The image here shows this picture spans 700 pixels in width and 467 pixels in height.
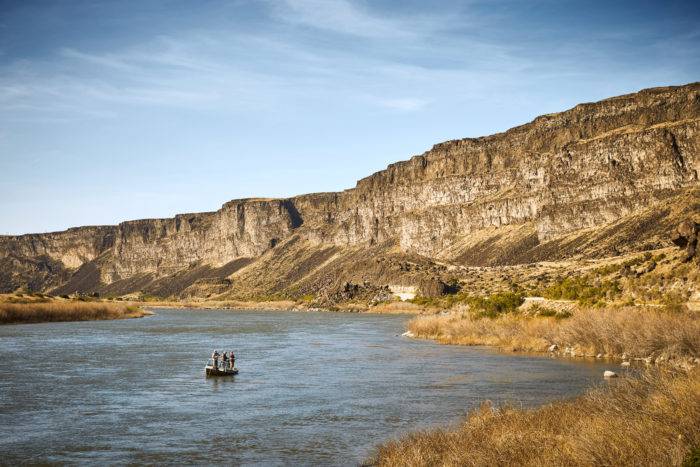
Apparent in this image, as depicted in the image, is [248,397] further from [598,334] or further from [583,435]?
[598,334]

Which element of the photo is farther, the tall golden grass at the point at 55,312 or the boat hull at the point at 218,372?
the tall golden grass at the point at 55,312

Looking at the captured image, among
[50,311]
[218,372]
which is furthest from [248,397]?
[50,311]

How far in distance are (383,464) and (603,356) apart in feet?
109

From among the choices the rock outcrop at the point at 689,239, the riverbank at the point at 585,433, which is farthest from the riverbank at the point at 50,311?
the riverbank at the point at 585,433

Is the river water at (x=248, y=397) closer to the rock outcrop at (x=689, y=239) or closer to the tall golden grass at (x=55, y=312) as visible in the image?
the rock outcrop at (x=689, y=239)

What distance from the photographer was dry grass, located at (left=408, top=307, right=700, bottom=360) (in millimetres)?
41781

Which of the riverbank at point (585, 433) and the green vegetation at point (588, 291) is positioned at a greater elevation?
the green vegetation at point (588, 291)

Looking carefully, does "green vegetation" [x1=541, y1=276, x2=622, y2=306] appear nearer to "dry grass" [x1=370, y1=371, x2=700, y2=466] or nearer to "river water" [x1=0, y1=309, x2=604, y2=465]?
"river water" [x1=0, y1=309, x2=604, y2=465]

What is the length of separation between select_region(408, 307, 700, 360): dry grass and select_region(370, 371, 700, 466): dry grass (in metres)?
19.7

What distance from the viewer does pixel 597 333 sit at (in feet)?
163

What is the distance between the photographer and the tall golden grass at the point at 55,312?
4040 inches

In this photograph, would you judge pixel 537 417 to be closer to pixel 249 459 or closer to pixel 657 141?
pixel 249 459

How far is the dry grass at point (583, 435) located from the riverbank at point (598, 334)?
17.3 m

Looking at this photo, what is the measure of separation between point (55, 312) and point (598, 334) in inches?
3523
